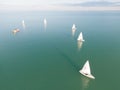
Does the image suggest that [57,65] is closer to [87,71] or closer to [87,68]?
[87,71]

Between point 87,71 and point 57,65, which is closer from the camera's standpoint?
point 87,71

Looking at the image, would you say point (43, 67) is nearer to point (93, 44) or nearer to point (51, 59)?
point (51, 59)

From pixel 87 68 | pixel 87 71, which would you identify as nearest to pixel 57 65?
pixel 87 71

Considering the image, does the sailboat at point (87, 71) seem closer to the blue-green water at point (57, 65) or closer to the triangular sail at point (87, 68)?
the triangular sail at point (87, 68)

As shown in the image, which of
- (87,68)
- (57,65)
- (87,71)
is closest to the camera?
(87,68)

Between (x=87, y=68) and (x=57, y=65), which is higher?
(x=87, y=68)

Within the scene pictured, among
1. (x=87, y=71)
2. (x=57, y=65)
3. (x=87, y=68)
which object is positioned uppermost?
(x=87, y=68)

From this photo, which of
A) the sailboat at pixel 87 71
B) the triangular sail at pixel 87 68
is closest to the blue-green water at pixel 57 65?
the sailboat at pixel 87 71

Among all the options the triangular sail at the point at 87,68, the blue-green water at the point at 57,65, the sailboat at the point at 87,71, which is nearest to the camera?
the blue-green water at the point at 57,65

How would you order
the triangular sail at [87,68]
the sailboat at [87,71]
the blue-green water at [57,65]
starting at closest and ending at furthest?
the blue-green water at [57,65] < the triangular sail at [87,68] < the sailboat at [87,71]

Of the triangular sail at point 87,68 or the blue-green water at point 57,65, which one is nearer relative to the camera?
the blue-green water at point 57,65

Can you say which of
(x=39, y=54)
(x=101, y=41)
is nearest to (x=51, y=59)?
(x=39, y=54)
